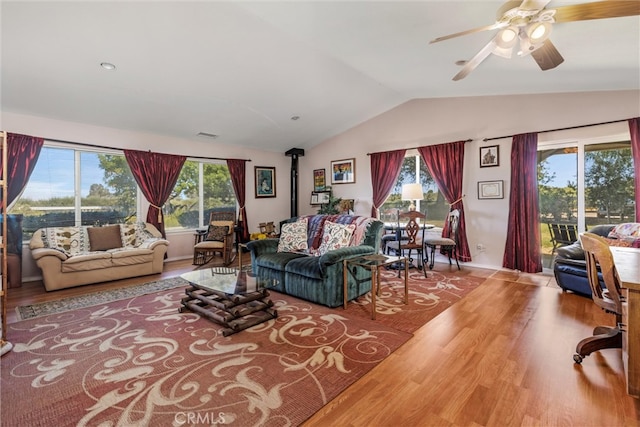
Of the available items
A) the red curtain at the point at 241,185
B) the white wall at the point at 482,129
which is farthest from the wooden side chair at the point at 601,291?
the red curtain at the point at 241,185

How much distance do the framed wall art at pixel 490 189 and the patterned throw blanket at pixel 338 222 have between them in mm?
2449

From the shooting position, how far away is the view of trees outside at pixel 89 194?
458 cm

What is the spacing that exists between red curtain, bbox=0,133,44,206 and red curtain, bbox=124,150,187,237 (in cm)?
121

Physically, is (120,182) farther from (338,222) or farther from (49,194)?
(338,222)

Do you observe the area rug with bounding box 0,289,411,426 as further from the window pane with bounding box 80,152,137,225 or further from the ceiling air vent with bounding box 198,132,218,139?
the ceiling air vent with bounding box 198,132,218,139

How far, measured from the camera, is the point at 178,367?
2.12 meters

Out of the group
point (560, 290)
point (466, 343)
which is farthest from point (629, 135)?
point (466, 343)

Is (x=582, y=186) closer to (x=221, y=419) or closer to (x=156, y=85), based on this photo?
(x=221, y=419)

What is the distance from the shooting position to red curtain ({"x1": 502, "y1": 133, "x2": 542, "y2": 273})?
15.1 ft

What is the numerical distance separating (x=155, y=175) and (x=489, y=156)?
6.04 m

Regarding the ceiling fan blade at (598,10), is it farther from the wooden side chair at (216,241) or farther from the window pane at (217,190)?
the window pane at (217,190)

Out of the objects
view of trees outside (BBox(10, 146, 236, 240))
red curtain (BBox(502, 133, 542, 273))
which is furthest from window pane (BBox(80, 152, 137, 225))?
red curtain (BBox(502, 133, 542, 273))

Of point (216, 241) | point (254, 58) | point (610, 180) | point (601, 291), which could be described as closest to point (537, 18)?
point (601, 291)

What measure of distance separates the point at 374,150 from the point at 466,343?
188 inches
